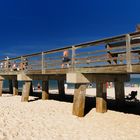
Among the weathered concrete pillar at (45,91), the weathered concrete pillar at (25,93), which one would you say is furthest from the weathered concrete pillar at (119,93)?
the weathered concrete pillar at (25,93)

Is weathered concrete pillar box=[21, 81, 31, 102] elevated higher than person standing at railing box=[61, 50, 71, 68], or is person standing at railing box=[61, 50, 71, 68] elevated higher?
person standing at railing box=[61, 50, 71, 68]

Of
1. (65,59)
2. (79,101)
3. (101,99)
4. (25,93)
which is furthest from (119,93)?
(25,93)

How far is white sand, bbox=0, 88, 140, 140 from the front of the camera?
8.73 m

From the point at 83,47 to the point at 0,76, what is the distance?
1281cm

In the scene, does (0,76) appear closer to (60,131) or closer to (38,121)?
(38,121)

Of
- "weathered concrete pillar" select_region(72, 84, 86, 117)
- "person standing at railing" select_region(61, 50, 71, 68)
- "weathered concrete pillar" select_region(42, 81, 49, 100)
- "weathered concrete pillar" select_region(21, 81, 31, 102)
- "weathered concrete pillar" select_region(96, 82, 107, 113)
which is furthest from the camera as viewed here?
"weathered concrete pillar" select_region(42, 81, 49, 100)

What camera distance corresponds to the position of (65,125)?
10.3 meters

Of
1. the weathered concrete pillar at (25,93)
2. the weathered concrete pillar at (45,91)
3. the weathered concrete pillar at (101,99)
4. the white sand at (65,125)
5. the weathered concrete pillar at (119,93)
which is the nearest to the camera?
the white sand at (65,125)

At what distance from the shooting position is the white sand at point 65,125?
873 cm

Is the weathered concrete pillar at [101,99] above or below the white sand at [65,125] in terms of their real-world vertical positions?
above

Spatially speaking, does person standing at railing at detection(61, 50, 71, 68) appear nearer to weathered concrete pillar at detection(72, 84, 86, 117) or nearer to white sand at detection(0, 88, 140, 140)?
weathered concrete pillar at detection(72, 84, 86, 117)

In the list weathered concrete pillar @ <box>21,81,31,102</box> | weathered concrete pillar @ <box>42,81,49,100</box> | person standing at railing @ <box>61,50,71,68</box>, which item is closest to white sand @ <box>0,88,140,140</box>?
person standing at railing @ <box>61,50,71,68</box>

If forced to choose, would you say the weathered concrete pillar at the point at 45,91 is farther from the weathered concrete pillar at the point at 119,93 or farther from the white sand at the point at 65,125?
the weathered concrete pillar at the point at 119,93

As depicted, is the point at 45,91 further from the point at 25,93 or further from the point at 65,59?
the point at 65,59
